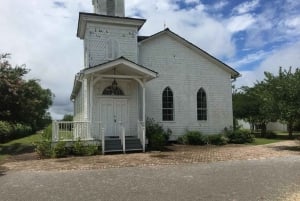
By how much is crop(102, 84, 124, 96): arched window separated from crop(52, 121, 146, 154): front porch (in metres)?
2.13

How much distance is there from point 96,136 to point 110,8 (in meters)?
8.53

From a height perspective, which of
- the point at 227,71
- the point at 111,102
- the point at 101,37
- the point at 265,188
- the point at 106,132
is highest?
the point at 101,37

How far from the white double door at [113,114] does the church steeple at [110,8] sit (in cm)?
584

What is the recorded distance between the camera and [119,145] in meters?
17.9

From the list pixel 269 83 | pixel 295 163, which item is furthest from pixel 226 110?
pixel 295 163

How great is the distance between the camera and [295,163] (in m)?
13.4

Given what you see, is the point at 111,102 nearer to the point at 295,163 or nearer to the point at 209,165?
the point at 209,165

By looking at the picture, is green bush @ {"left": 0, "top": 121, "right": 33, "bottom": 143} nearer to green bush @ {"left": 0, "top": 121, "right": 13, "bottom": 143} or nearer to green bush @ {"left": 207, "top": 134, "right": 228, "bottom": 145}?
green bush @ {"left": 0, "top": 121, "right": 13, "bottom": 143}

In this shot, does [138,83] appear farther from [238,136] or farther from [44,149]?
[238,136]

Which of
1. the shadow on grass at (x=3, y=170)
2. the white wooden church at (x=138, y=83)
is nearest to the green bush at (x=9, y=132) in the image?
the white wooden church at (x=138, y=83)

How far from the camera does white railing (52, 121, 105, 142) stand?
54.9 ft

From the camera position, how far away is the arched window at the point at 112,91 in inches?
787

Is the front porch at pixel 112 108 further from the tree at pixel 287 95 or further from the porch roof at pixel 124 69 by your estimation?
the tree at pixel 287 95

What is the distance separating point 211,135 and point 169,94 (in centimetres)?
393
